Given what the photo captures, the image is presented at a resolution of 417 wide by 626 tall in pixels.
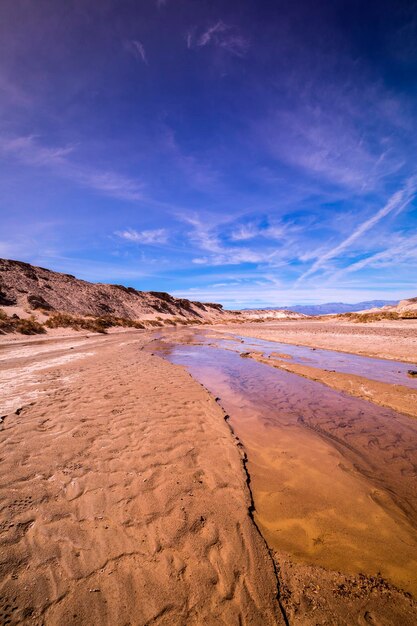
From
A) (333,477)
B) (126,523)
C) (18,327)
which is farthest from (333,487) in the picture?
(18,327)

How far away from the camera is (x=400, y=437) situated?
18.7ft

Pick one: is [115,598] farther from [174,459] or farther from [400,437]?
[400,437]

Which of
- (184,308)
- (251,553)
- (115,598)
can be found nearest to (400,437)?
(251,553)

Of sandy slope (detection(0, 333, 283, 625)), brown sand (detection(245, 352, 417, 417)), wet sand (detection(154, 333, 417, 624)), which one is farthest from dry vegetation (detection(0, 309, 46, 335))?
brown sand (detection(245, 352, 417, 417))

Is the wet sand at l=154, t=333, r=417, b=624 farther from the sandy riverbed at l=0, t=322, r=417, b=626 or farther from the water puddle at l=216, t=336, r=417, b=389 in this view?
the water puddle at l=216, t=336, r=417, b=389

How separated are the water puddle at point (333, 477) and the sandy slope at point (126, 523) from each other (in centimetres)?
49

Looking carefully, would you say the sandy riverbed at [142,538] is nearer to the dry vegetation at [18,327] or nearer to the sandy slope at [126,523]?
the sandy slope at [126,523]

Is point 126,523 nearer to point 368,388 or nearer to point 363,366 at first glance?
point 368,388

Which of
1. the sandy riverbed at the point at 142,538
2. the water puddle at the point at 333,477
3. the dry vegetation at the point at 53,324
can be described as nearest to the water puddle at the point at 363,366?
the water puddle at the point at 333,477

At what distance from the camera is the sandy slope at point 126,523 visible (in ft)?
7.31

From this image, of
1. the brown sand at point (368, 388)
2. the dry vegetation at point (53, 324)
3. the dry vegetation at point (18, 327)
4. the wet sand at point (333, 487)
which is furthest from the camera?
the dry vegetation at point (53, 324)

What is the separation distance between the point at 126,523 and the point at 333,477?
333 cm

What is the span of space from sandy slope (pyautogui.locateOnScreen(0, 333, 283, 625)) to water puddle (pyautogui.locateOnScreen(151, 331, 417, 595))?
19.4 inches

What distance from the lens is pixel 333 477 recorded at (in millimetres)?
4344
